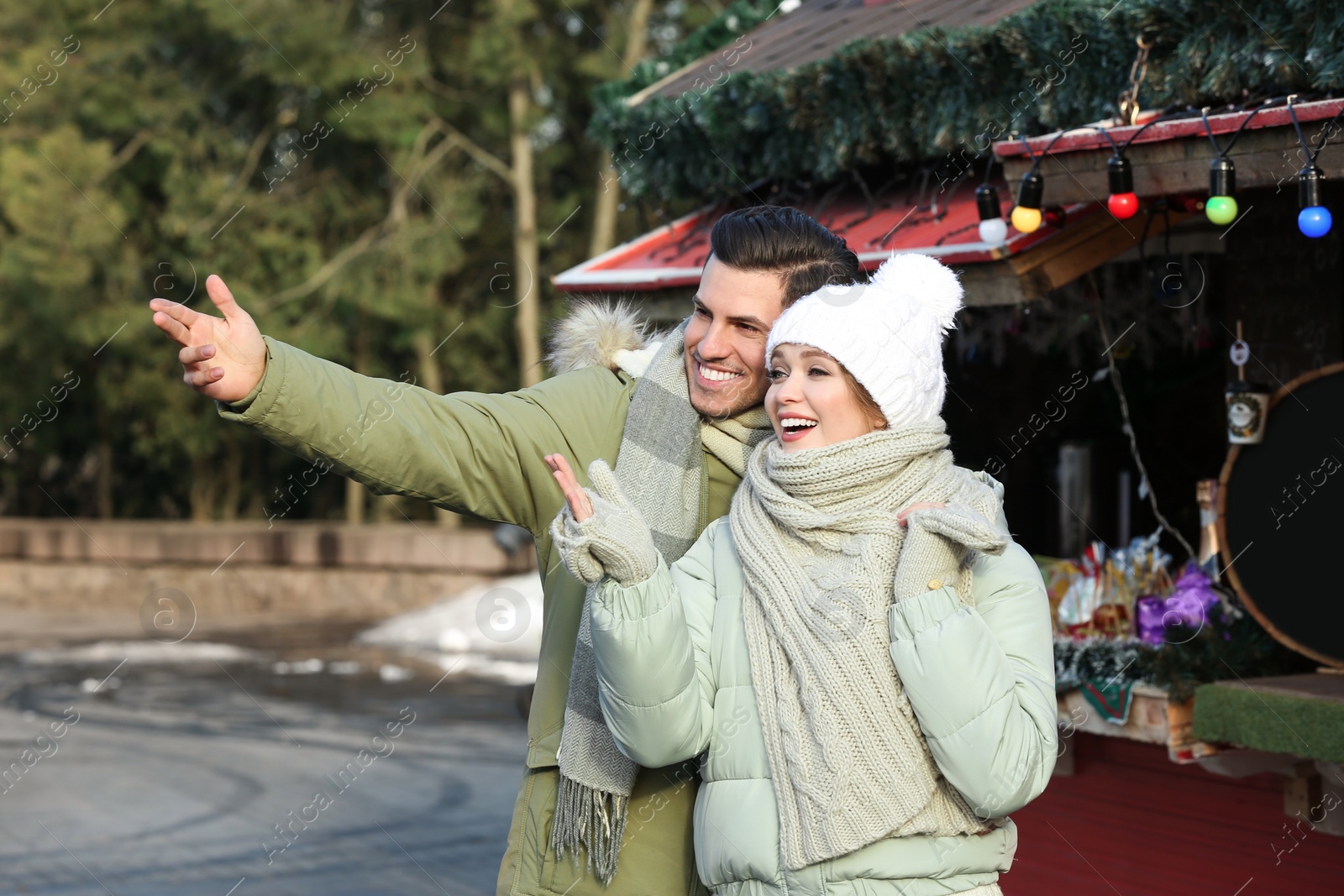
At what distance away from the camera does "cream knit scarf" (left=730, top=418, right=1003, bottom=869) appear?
88.0 inches

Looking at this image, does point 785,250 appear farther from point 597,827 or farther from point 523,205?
point 523,205

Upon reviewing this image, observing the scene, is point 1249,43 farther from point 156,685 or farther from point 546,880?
point 156,685

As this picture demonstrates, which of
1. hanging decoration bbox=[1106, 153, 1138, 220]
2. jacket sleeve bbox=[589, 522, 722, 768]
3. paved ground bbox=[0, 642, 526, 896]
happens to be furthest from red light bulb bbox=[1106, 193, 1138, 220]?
paved ground bbox=[0, 642, 526, 896]

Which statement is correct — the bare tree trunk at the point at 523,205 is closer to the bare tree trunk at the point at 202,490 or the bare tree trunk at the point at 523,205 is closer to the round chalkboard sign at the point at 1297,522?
the bare tree trunk at the point at 202,490

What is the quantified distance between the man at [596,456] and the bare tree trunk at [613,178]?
14388 mm

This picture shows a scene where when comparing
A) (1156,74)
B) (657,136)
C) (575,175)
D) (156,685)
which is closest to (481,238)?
(575,175)

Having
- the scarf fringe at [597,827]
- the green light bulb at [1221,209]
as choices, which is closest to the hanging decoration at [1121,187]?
the green light bulb at [1221,209]

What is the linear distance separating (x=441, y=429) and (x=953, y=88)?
→ 2.63m

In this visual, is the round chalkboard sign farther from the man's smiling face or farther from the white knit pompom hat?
the man's smiling face

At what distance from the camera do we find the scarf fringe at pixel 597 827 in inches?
99.8

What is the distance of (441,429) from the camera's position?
256cm

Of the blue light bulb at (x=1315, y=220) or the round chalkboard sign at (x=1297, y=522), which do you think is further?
the round chalkboard sign at (x=1297, y=522)

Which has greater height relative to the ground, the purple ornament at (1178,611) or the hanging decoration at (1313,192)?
the hanging decoration at (1313,192)

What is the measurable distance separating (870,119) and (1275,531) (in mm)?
1857
